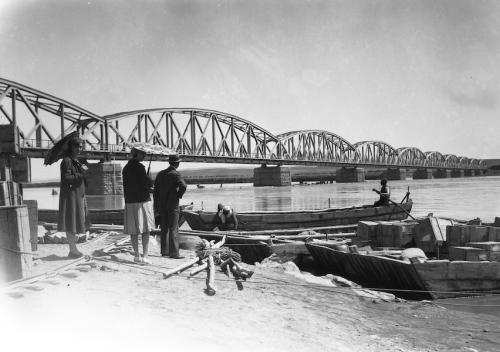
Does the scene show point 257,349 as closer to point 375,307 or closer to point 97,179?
point 375,307

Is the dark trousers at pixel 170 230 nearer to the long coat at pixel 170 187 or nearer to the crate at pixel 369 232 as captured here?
the long coat at pixel 170 187

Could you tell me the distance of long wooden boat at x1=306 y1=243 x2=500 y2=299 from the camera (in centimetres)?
924

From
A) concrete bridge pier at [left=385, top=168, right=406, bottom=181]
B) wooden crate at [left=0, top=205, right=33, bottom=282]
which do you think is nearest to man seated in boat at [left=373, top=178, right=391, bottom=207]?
wooden crate at [left=0, top=205, right=33, bottom=282]

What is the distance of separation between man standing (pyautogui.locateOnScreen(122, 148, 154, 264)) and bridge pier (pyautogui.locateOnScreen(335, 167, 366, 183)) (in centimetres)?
13759

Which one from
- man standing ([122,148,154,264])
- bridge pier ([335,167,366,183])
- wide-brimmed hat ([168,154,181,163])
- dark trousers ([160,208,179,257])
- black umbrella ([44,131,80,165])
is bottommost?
bridge pier ([335,167,366,183])

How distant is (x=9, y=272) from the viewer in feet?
20.4

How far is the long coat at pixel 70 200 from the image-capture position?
8.08 meters

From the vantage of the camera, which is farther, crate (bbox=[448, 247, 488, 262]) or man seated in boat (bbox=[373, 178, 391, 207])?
man seated in boat (bbox=[373, 178, 391, 207])

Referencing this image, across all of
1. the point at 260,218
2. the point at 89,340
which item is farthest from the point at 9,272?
the point at 260,218

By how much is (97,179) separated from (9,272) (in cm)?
6014

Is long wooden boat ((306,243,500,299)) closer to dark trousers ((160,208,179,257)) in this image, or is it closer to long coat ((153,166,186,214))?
dark trousers ((160,208,179,257))

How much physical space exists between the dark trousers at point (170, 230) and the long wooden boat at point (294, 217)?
8.39 m

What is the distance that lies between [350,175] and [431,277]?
13672 cm

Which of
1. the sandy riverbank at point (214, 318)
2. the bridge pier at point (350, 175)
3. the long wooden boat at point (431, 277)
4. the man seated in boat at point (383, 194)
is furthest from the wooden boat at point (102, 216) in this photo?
the bridge pier at point (350, 175)
